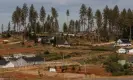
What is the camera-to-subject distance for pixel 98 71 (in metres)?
64.6

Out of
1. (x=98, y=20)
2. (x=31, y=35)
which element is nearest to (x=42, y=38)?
(x=31, y=35)

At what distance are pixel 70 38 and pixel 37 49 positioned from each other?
24308mm

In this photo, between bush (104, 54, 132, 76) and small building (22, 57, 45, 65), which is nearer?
bush (104, 54, 132, 76)

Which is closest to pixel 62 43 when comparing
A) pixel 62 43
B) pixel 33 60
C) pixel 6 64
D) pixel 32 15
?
pixel 62 43

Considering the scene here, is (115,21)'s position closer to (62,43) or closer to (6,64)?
(62,43)

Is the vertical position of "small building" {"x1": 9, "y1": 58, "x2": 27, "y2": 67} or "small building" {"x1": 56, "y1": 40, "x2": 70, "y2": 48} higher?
"small building" {"x1": 56, "y1": 40, "x2": 70, "y2": 48}

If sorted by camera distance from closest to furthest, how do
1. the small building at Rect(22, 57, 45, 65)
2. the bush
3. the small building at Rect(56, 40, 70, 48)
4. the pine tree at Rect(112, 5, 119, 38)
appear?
the bush < the small building at Rect(22, 57, 45, 65) < the small building at Rect(56, 40, 70, 48) < the pine tree at Rect(112, 5, 119, 38)

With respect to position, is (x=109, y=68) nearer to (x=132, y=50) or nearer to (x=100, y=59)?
(x=100, y=59)

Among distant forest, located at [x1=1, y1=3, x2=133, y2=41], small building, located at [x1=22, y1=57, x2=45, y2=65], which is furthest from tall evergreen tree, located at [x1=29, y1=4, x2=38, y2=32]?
small building, located at [x1=22, y1=57, x2=45, y2=65]

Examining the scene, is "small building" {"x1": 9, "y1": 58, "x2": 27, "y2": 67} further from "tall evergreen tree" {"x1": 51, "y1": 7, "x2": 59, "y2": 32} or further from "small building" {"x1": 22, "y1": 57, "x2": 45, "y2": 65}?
"tall evergreen tree" {"x1": 51, "y1": 7, "x2": 59, "y2": 32}

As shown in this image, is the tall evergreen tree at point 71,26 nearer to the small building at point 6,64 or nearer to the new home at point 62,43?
the new home at point 62,43

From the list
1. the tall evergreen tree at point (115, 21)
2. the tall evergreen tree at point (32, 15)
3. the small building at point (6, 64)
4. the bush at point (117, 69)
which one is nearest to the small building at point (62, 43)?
the tall evergreen tree at point (115, 21)

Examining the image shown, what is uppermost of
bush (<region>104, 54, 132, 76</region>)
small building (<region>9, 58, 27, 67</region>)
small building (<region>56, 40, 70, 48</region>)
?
small building (<region>56, 40, 70, 48</region>)

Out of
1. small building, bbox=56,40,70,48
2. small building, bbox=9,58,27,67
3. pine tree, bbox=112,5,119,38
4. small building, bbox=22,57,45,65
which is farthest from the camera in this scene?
pine tree, bbox=112,5,119,38
